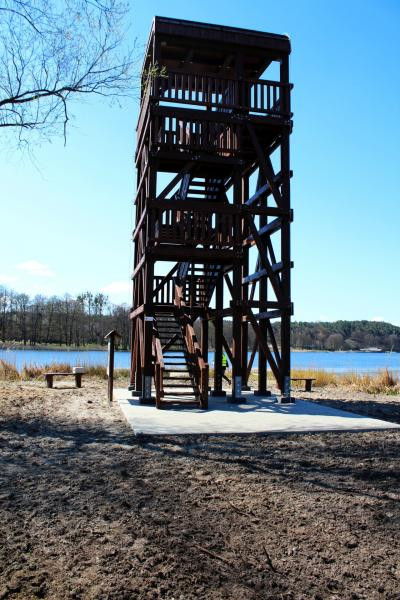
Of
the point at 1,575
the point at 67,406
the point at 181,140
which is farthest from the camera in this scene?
the point at 181,140

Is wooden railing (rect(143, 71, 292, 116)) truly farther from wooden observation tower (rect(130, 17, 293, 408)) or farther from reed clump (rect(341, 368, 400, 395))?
reed clump (rect(341, 368, 400, 395))

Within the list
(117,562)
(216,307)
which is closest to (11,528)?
(117,562)

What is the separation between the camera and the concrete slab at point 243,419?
27.4 ft

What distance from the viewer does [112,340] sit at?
12.6 metres

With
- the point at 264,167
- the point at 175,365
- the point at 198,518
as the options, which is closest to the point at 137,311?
the point at 175,365

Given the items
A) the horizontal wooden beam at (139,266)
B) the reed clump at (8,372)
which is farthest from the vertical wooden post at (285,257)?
the reed clump at (8,372)

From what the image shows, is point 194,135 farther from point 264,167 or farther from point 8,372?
point 8,372

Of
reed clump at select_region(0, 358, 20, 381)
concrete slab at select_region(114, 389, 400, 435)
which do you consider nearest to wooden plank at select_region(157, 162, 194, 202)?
concrete slab at select_region(114, 389, 400, 435)

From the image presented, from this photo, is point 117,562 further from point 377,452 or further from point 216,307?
point 216,307

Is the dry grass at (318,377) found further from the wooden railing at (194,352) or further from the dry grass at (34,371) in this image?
the wooden railing at (194,352)

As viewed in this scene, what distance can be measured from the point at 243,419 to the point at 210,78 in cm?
806

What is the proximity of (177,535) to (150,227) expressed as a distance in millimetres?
8768

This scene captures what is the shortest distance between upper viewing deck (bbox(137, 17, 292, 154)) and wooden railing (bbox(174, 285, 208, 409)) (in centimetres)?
410

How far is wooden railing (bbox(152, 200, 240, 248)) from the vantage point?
38.9 feet
